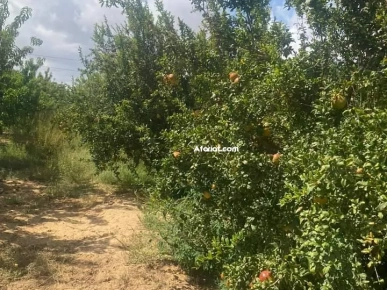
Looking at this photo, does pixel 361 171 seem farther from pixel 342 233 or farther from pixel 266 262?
pixel 266 262

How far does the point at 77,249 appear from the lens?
160 inches

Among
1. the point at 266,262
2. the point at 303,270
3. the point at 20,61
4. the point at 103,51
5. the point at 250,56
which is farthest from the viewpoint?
the point at 20,61

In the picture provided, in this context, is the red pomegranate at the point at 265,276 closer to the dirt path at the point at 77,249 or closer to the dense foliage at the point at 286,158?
the dense foliage at the point at 286,158

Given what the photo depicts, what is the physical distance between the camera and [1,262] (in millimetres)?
3570

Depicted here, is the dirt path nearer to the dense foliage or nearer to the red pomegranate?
the dense foliage

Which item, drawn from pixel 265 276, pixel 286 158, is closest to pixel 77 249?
pixel 265 276

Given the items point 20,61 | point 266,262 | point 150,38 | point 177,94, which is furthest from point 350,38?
point 20,61

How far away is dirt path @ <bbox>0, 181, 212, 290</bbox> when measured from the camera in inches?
132

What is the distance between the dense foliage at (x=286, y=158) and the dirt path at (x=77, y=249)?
0.35 m

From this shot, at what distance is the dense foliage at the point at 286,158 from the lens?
191 cm

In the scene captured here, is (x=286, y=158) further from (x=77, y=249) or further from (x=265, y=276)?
(x=77, y=249)

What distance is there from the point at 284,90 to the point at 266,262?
4.05ft

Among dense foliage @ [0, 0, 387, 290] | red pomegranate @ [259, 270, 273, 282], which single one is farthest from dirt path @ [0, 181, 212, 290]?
red pomegranate @ [259, 270, 273, 282]

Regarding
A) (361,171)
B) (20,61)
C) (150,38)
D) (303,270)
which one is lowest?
(303,270)
